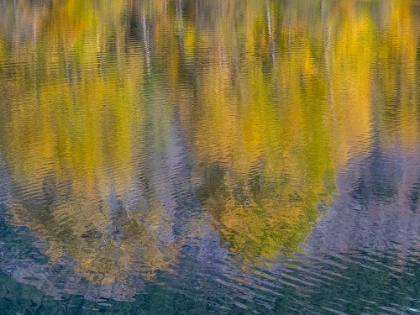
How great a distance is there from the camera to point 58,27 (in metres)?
44.3


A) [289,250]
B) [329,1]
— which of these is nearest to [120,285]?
[289,250]

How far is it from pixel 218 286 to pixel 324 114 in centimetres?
1105

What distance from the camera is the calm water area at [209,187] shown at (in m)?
9.71

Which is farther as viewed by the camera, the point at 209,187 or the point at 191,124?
the point at 191,124

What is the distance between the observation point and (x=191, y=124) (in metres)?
18.4

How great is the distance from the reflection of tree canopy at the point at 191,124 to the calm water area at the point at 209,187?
0.06 metres

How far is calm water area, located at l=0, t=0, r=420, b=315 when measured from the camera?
9711mm

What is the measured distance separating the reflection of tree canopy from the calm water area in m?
0.06

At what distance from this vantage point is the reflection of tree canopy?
11797 mm

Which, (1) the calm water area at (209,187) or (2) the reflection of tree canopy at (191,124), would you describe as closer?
(1) the calm water area at (209,187)

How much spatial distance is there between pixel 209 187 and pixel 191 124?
507cm

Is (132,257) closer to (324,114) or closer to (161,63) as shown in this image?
(324,114)

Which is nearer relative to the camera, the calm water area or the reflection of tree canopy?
the calm water area

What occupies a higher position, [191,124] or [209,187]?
[191,124]
